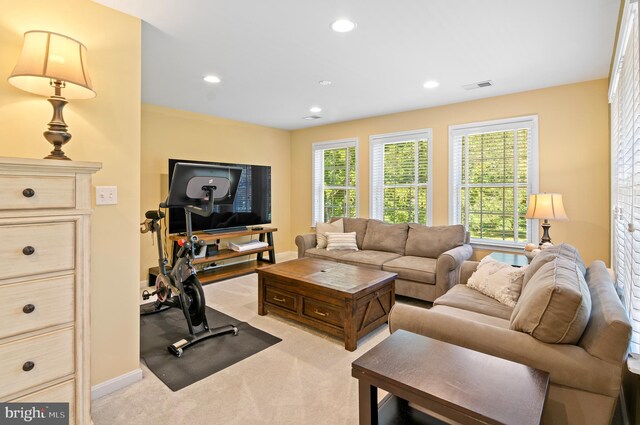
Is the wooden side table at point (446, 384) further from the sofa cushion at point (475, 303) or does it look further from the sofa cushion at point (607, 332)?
the sofa cushion at point (475, 303)

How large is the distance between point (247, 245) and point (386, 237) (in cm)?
229

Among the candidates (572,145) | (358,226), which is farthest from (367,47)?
(358,226)

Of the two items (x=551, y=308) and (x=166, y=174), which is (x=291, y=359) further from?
(x=166, y=174)

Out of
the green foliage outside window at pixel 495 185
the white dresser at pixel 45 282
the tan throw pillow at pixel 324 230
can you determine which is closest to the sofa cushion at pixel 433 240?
the green foliage outside window at pixel 495 185

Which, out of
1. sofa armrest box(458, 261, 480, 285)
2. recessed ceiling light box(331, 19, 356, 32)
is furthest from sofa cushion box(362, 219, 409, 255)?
recessed ceiling light box(331, 19, 356, 32)

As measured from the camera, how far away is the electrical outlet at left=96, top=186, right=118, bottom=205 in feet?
6.86

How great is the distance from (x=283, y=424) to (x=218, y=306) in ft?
7.18

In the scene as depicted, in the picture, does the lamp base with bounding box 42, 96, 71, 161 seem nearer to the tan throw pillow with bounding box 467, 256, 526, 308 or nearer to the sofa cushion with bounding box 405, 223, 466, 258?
the tan throw pillow with bounding box 467, 256, 526, 308

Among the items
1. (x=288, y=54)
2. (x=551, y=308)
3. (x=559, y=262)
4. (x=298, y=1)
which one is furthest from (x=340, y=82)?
(x=551, y=308)

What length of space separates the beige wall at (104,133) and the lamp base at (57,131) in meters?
0.18

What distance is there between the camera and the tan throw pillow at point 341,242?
4.93 m

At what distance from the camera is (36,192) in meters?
1.47

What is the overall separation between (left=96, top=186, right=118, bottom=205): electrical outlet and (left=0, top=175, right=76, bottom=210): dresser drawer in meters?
0.57

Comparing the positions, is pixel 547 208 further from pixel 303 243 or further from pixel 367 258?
pixel 303 243
